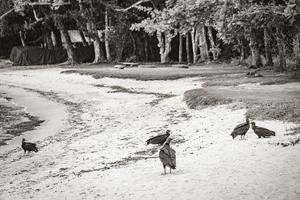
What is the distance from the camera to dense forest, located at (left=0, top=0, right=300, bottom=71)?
3085 cm

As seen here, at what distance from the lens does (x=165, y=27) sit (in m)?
30.8

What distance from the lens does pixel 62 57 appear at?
7181 centimetres

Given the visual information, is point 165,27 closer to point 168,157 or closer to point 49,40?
point 168,157

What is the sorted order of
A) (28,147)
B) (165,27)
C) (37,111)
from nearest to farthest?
(28,147) < (165,27) < (37,111)

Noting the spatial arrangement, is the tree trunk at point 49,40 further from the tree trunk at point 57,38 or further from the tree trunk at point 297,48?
the tree trunk at point 297,48

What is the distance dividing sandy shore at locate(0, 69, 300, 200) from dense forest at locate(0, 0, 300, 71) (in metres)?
5.33

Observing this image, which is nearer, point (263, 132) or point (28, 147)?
point (263, 132)

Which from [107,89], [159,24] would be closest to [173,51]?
[107,89]

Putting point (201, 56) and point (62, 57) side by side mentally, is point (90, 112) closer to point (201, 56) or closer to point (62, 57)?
point (201, 56)

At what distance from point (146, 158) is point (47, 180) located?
307 cm

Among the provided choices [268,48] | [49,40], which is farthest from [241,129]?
[49,40]

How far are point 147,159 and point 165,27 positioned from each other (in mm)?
15650

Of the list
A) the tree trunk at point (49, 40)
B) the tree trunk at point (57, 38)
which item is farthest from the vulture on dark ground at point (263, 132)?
the tree trunk at point (57, 38)

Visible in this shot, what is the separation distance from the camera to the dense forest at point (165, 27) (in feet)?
101
